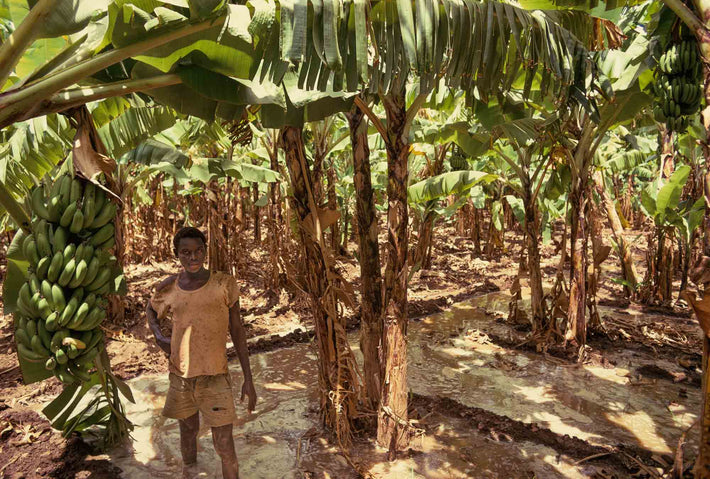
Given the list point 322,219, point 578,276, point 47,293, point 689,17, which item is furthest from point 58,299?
point 578,276

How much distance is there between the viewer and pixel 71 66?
1.93 meters

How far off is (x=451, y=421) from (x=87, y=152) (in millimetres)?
3567

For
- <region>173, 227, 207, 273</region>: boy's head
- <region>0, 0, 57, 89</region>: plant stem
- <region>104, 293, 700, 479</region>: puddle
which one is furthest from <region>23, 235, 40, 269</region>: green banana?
<region>104, 293, 700, 479</region>: puddle

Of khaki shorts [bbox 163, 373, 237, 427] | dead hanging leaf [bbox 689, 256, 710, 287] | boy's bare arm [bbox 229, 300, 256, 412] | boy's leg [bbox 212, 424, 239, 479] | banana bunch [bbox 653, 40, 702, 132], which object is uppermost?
banana bunch [bbox 653, 40, 702, 132]

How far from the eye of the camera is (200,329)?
2.98 m

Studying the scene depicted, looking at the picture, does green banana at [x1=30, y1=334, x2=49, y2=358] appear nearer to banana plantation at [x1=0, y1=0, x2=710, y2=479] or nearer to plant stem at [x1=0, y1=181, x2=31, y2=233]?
banana plantation at [x1=0, y1=0, x2=710, y2=479]

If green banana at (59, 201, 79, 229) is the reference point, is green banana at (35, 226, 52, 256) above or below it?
below

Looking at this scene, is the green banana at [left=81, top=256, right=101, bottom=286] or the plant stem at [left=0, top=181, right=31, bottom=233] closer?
the green banana at [left=81, top=256, right=101, bottom=286]

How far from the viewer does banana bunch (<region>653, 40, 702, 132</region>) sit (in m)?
2.78

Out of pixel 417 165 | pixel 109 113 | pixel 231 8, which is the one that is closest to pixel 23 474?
Result: pixel 109 113

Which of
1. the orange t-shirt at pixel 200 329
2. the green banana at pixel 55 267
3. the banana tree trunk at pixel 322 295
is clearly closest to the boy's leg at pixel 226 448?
the orange t-shirt at pixel 200 329

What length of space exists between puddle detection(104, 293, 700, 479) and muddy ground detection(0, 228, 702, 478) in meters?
0.08

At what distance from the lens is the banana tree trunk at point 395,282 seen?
342cm

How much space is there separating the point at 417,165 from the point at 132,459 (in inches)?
305
